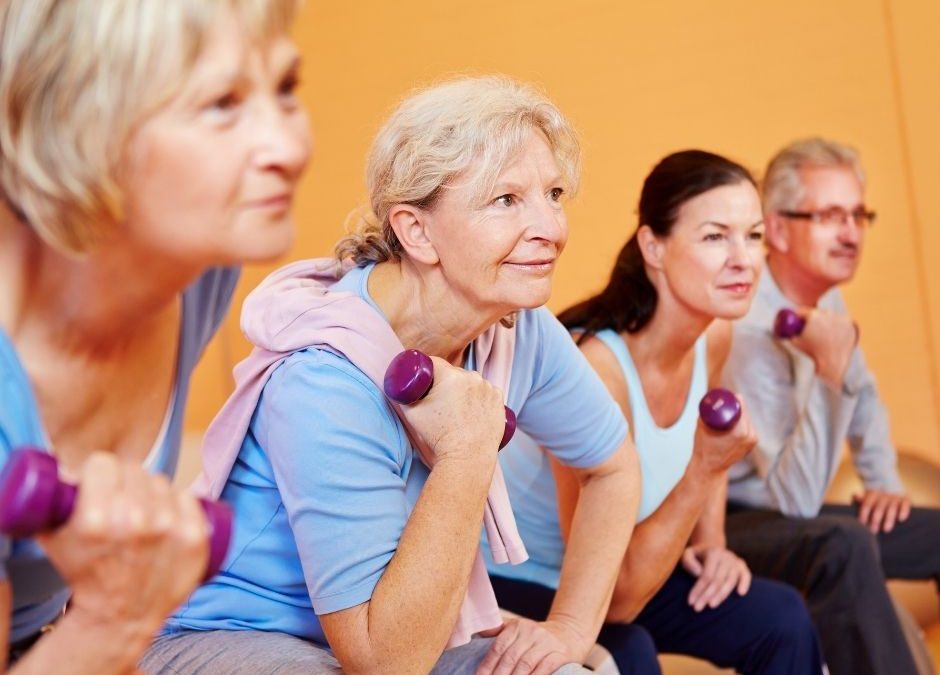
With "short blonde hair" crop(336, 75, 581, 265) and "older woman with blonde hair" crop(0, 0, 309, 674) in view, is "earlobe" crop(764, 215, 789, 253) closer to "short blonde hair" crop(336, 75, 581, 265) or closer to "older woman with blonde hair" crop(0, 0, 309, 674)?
"short blonde hair" crop(336, 75, 581, 265)

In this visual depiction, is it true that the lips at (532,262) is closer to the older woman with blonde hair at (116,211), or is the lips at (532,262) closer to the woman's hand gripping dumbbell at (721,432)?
the woman's hand gripping dumbbell at (721,432)

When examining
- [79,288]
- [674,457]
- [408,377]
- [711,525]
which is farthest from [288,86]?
[711,525]

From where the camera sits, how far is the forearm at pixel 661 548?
1.61 m

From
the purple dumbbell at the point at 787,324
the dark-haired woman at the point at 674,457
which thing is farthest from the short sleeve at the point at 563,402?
the purple dumbbell at the point at 787,324

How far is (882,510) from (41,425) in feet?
6.15

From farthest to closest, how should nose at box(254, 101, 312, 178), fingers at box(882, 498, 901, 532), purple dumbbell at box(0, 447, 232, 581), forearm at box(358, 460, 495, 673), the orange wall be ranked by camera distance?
the orange wall, fingers at box(882, 498, 901, 532), forearm at box(358, 460, 495, 673), nose at box(254, 101, 312, 178), purple dumbbell at box(0, 447, 232, 581)

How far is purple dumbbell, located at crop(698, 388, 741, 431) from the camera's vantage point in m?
1.53

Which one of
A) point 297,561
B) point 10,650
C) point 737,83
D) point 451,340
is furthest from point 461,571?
point 737,83

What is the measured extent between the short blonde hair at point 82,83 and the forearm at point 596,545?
95 cm

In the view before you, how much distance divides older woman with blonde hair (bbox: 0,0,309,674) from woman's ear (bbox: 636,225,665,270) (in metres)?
1.18

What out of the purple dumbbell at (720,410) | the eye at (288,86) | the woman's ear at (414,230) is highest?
the eye at (288,86)

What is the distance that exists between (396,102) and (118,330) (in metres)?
0.68

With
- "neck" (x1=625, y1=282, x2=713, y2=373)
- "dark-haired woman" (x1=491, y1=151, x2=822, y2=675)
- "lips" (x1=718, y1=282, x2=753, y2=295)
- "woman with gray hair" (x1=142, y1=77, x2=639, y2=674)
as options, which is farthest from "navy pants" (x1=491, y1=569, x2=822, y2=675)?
"lips" (x1=718, y1=282, x2=753, y2=295)

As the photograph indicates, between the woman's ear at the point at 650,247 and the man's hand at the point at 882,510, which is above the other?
the woman's ear at the point at 650,247
